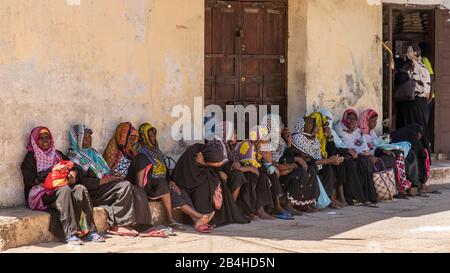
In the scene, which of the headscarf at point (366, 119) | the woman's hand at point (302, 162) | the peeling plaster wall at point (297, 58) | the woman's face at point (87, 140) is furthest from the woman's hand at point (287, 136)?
the woman's face at point (87, 140)

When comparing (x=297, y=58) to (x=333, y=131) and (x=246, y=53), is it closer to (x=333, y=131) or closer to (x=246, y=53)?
(x=246, y=53)

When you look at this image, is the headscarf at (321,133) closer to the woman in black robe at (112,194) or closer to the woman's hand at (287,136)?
the woman's hand at (287,136)

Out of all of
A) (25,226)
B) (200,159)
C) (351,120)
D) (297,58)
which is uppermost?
(297,58)

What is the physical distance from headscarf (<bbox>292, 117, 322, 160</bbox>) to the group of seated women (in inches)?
0.4

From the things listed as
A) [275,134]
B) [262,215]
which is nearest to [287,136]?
[275,134]

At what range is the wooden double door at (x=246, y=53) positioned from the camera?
10.0 m

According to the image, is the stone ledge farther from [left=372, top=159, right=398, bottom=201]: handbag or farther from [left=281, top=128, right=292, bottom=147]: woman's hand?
[left=372, top=159, right=398, bottom=201]: handbag

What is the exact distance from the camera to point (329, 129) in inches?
402

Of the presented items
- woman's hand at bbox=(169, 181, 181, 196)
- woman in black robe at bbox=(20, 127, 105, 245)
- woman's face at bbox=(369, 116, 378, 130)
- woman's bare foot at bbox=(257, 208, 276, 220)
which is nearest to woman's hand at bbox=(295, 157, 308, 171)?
woman's bare foot at bbox=(257, 208, 276, 220)

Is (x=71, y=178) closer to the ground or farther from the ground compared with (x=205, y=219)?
farther from the ground

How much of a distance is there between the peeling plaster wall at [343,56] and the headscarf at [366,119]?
25cm

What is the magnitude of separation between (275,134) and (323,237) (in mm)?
1782

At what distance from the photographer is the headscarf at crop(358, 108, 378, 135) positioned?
11055mm

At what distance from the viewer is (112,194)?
313 inches
